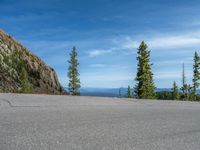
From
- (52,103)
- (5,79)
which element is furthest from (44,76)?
(52,103)

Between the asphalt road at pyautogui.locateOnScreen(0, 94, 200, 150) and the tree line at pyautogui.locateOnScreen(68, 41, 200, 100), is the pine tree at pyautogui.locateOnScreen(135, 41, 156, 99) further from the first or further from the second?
the asphalt road at pyautogui.locateOnScreen(0, 94, 200, 150)

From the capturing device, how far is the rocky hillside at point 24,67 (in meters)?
96.9

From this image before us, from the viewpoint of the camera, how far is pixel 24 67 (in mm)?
106062

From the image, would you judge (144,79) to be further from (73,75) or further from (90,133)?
(90,133)

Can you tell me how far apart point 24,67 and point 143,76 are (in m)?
54.7

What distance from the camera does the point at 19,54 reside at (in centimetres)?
11169

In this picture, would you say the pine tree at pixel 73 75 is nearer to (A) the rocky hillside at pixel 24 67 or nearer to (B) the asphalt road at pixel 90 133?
(A) the rocky hillside at pixel 24 67

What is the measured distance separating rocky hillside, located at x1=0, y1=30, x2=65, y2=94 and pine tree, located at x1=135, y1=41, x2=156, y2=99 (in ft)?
133

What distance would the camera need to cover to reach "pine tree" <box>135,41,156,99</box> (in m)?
59.3

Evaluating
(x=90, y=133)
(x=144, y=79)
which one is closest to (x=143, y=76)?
(x=144, y=79)

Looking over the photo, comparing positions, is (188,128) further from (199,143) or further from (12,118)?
(12,118)

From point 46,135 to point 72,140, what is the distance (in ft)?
1.47

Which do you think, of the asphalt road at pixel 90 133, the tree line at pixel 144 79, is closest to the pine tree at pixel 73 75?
the tree line at pixel 144 79

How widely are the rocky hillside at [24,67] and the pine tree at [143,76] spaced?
4051cm
